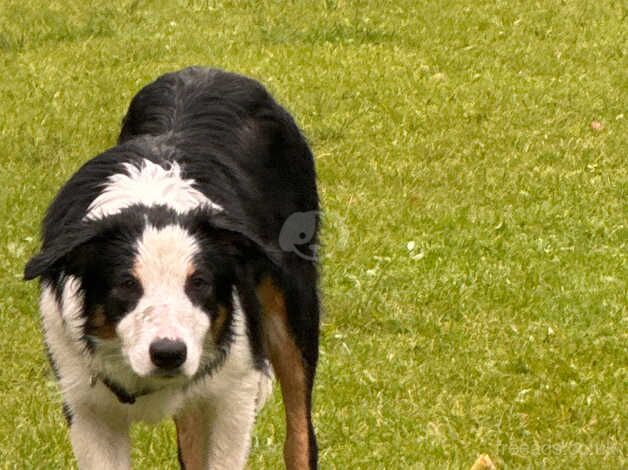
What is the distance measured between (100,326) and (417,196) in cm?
531

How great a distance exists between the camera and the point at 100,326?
203 inches

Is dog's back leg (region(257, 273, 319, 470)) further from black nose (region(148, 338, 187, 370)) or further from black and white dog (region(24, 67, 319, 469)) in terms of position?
black nose (region(148, 338, 187, 370))

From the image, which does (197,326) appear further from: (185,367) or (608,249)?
(608,249)

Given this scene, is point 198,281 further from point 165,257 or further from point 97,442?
point 97,442

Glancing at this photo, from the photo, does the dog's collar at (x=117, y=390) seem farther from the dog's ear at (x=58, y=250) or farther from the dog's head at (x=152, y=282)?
the dog's ear at (x=58, y=250)

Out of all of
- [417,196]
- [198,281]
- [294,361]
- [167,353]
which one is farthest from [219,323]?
[417,196]

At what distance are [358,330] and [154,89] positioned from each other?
7.65 feet

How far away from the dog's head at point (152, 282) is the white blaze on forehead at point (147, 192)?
9 centimetres

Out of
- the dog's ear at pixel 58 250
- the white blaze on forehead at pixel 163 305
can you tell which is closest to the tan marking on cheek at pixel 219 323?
the white blaze on forehead at pixel 163 305

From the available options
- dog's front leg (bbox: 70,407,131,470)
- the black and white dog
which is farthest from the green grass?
dog's front leg (bbox: 70,407,131,470)

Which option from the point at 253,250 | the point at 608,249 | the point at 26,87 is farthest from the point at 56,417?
the point at 26,87

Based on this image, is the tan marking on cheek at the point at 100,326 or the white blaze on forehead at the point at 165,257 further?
the tan marking on cheek at the point at 100,326

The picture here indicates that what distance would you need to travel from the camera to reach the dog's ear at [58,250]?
16.2ft

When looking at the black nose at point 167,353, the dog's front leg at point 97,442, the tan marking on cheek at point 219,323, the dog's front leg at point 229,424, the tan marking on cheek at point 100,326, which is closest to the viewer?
the black nose at point 167,353
